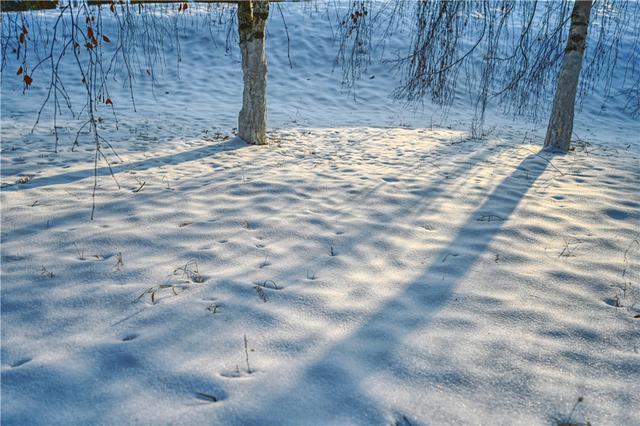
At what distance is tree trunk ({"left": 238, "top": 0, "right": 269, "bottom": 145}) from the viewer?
235 inches

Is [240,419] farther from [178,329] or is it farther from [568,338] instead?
[568,338]

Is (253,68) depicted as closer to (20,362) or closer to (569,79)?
(569,79)

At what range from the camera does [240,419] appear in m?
1.65

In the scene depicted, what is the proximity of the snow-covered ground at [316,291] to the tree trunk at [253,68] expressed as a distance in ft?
3.12

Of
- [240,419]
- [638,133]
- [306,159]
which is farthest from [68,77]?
[638,133]

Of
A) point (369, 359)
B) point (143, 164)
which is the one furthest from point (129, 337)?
point (143, 164)

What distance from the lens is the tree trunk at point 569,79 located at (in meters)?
6.07

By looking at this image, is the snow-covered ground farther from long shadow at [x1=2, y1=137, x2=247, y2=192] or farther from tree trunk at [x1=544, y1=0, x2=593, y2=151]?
tree trunk at [x1=544, y1=0, x2=593, y2=151]

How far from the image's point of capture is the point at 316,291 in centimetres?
262

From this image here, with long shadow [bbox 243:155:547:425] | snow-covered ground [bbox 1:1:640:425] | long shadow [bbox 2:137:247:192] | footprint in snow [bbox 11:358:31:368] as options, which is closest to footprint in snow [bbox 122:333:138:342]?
snow-covered ground [bbox 1:1:640:425]

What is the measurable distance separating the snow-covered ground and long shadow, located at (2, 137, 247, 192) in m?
0.04

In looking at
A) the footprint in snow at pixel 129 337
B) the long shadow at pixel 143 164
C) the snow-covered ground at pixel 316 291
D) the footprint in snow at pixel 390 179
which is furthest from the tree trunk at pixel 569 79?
the footprint in snow at pixel 129 337

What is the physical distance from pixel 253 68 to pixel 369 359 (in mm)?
5201

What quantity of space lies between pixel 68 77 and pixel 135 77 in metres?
1.78
